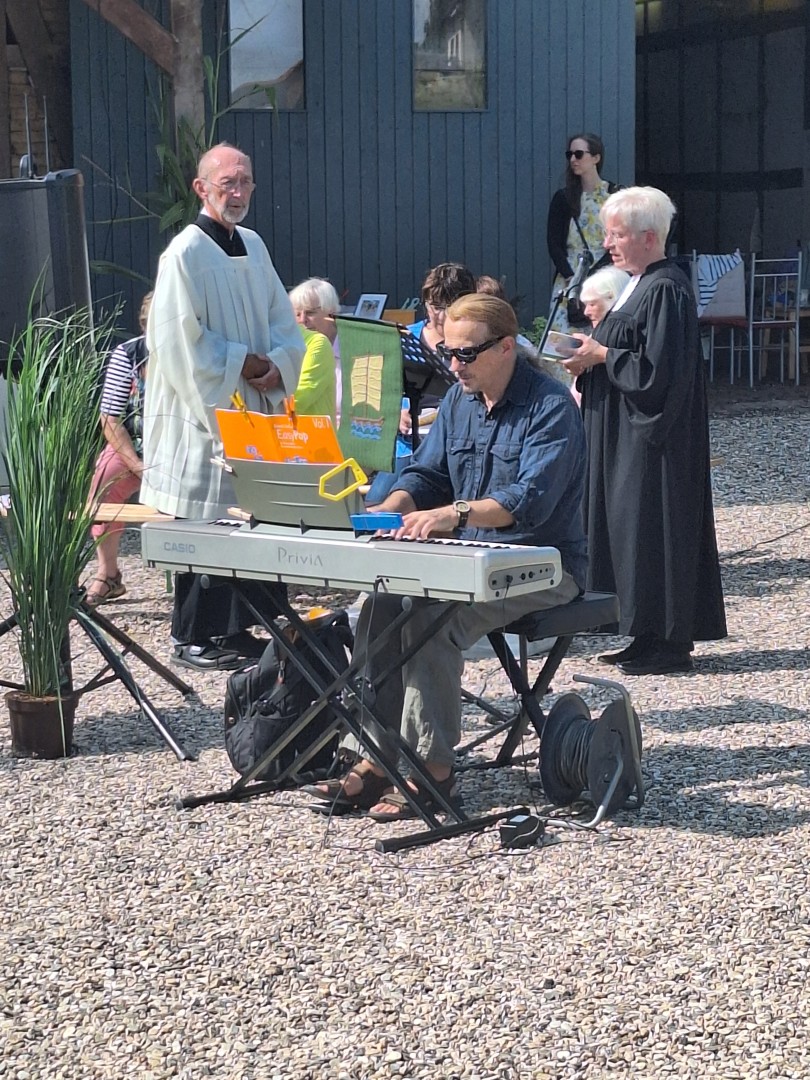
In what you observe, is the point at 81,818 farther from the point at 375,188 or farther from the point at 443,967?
the point at 375,188

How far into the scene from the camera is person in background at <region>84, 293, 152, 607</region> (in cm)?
638

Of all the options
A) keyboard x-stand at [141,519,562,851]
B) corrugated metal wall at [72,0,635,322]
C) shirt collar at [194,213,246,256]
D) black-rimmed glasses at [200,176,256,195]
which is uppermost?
corrugated metal wall at [72,0,635,322]

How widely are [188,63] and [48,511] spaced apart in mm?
6192

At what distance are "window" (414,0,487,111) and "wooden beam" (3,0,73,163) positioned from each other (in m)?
2.64

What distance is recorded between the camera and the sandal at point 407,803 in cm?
409

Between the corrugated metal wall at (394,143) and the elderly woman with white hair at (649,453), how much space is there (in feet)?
21.7

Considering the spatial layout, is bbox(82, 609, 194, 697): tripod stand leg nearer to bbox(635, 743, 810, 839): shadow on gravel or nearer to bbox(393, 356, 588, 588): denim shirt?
bbox(393, 356, 588, 588): denim shirt

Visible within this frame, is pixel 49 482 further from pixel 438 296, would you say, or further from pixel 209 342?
pixel 438 296

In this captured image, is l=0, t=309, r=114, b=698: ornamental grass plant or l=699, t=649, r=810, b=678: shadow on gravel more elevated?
l=0, t=309, r=114, b=698: ornamental grass plant

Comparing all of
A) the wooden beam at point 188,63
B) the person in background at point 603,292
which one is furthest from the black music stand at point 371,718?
the wooden beam at point 188,63

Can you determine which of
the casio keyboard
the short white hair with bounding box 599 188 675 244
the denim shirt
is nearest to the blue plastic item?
the casio keyboard

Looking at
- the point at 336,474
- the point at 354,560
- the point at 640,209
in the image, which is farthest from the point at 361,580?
the point at 640,209

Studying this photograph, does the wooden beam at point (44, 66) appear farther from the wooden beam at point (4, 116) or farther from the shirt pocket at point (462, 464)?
the shirt pocket at point (462, 464)

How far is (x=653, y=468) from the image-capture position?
5.61 metres
